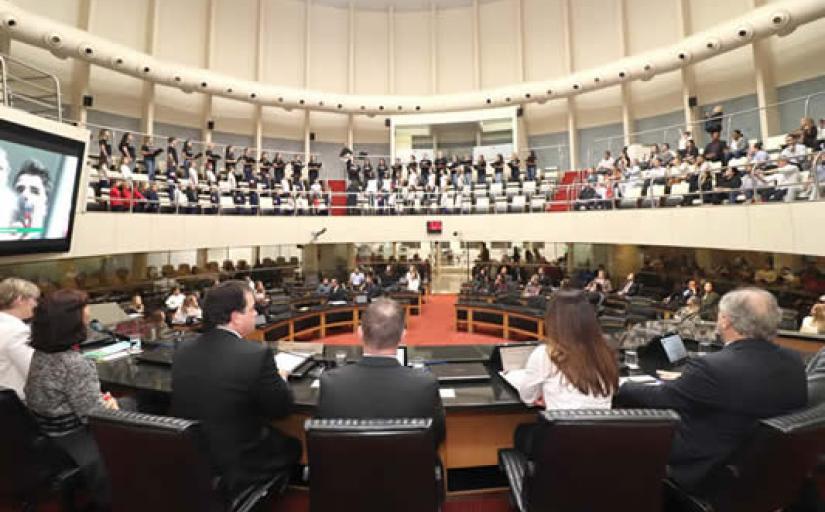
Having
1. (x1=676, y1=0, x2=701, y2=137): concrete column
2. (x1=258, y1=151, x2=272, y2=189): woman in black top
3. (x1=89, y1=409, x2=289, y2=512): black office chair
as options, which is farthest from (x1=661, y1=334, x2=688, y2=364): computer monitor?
(x1=676, y1=0, x2=701, y2=137): concrete column

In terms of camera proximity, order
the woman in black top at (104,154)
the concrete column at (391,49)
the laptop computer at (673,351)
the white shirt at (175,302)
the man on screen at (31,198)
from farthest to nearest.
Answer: the concrete column at (391,49)
the white shirt at (175,302)
the woman in black top at (104,154)
the man on screen at (31,198)
the laptop computer at (673,351)

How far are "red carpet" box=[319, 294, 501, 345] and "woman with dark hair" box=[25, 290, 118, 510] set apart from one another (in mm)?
6077

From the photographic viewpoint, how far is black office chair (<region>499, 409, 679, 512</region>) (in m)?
1.37

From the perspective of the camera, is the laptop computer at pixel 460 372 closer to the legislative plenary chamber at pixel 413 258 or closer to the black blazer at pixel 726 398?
the legislative plenary chamber at pixel 413 258

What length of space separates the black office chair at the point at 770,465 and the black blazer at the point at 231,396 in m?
1.98

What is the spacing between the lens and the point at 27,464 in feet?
6.16

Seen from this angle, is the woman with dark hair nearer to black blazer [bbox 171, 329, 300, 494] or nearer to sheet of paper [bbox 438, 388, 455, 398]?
black blazer [bbox 171, 329, 300, 494]

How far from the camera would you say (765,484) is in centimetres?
155

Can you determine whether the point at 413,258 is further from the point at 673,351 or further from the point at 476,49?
the point at 673,351

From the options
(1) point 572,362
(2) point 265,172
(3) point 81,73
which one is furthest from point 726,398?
(3) point 81,73

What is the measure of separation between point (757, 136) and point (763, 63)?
76.1 inches

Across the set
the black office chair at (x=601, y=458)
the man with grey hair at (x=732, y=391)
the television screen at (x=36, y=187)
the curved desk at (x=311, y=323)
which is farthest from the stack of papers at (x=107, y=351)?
the curved desk at (x=311, y=323)

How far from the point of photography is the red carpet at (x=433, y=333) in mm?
9391

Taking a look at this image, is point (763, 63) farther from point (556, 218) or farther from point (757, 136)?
point (556, 218)
